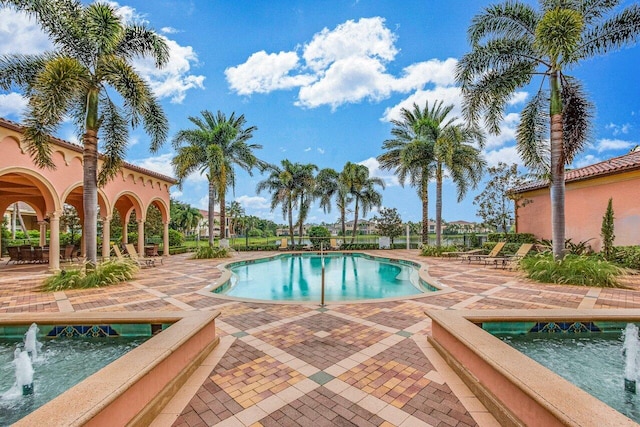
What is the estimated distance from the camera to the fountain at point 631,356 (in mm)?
3336

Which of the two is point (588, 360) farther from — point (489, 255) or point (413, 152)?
point (413, 152)

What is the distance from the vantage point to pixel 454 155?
18469mm

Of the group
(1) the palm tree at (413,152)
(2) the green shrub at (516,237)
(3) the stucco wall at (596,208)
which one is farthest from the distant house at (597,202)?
(1) the palm tree at (413,152)

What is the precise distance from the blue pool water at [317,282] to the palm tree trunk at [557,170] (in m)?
4.49

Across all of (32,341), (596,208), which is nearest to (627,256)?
(596,208)

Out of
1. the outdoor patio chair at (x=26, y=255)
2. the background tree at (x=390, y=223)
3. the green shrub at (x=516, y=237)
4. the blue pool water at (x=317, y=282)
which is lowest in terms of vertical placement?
the blue pool water at (x=317, y=282)

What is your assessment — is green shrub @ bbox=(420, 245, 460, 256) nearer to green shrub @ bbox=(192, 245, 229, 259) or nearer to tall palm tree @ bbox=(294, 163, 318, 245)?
tall palm tree @ bbox=(294, 163, 318, 245)

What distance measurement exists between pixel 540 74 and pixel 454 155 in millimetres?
8226

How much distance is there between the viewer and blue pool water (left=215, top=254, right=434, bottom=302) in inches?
380

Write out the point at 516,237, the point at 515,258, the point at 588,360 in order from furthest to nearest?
the point at 516,237 → the point at 515,258 → the point at 588,360

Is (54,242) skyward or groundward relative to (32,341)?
skyward

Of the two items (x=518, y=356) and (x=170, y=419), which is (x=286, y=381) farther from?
(x=518, y=356)

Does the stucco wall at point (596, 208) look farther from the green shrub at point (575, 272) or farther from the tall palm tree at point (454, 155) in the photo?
the green shrub at point (575, 272)

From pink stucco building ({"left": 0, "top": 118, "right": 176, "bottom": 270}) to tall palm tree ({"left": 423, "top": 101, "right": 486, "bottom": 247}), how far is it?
58.9 feet
